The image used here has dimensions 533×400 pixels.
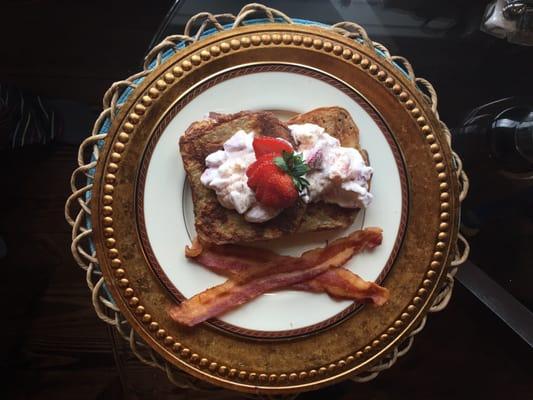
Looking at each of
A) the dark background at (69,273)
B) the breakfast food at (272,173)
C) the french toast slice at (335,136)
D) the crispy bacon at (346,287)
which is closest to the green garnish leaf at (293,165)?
the breakfast food at (272,173)

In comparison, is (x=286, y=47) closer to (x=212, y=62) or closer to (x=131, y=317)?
(x=212, y=62)

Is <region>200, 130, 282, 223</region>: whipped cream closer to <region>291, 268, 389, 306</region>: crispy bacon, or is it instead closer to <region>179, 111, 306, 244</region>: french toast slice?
<region>179, 111, 306, 244</region>: french toast slice

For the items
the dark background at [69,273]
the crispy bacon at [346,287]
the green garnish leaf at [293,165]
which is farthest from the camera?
the dark background at [69,273]

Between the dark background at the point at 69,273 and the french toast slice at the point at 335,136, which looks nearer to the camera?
→ the french toast slice at the point at 335,136

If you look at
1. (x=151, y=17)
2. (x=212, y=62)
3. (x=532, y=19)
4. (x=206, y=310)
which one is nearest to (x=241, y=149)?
(x=212, y=62)

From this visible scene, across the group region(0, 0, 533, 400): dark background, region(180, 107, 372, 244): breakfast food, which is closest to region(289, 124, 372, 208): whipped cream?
region(180, 107, 372, 244): breakfast food

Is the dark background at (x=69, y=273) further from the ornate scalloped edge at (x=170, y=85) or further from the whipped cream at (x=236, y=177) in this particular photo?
the whipped cream at (x=236, y=177)
